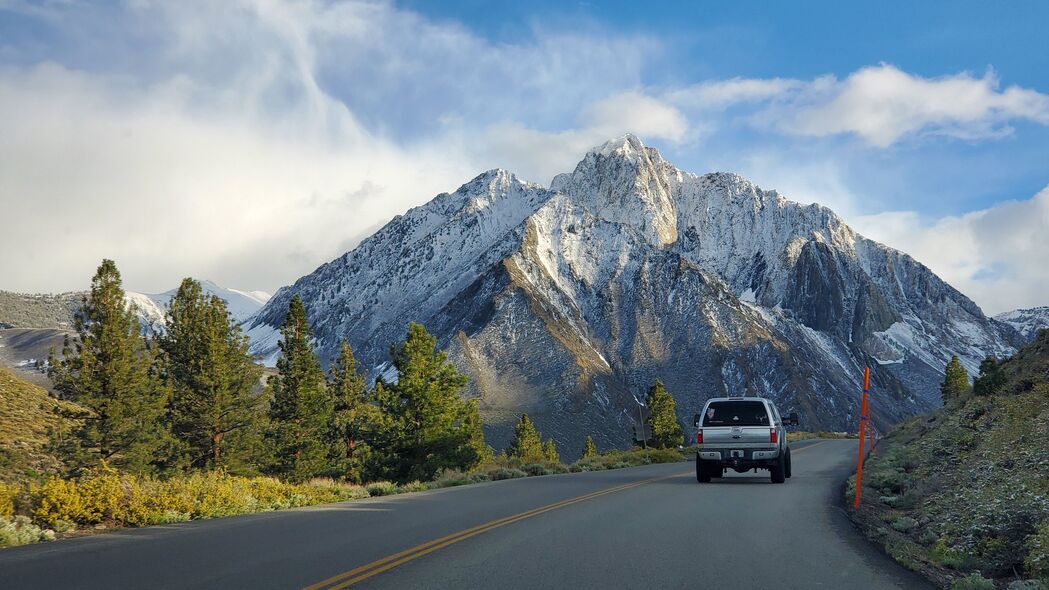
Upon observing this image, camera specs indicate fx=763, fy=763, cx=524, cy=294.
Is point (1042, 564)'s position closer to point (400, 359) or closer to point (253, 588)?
point (253, 588)

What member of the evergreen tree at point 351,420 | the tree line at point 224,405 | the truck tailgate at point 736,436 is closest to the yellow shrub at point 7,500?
the truck tailgate at point 736,436

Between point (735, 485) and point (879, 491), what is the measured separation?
3.50 meters

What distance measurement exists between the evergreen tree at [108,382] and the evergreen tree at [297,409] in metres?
10.6

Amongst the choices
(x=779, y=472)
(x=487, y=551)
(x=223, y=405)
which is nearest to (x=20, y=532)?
(x=487, y=551)

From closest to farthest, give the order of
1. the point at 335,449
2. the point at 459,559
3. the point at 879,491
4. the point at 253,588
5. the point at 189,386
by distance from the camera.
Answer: the point at 253,588, the point at 459,559, the point at 879,491, the point at 189,386, the point at 335,449

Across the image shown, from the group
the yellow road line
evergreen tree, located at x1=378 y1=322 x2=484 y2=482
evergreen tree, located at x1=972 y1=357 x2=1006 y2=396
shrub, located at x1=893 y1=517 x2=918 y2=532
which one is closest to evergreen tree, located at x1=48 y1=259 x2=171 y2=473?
evergreen tree, located at x1=378 y1=322 x2=484 y2=482

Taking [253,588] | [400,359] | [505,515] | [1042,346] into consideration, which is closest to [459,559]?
[253,588]

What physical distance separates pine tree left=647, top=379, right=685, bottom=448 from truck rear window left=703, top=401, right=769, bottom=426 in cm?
5194

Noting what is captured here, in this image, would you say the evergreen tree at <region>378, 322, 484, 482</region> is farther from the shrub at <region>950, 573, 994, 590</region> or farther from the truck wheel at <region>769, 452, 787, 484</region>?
the shrub at <region>950, 573, 994, 590</region>

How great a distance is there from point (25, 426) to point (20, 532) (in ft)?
110

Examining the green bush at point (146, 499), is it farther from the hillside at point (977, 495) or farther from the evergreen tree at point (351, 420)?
the evergreen tree at point (351, 420)

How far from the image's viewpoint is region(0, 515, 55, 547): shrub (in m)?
10.2

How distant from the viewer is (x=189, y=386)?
137ft

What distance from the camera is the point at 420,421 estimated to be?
43.8 meters
